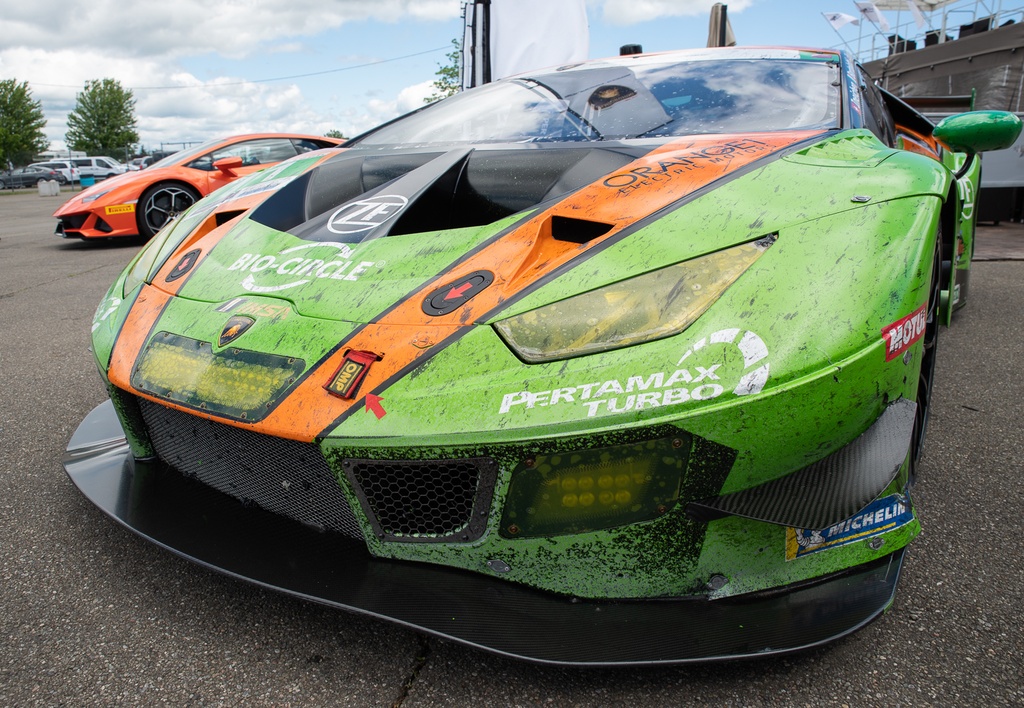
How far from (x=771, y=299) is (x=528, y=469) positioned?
485mm

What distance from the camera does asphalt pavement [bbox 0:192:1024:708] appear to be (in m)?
1.23

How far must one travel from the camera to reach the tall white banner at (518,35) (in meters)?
6.43

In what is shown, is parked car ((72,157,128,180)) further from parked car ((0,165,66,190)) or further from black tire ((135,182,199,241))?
black tire ((135,182,199,241))

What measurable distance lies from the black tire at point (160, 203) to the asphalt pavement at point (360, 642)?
5902 mm

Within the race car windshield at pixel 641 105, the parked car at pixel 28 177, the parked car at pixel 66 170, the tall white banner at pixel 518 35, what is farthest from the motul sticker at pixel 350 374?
the parked car at pixel 66 170

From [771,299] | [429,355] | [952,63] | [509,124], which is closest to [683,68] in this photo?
[509,124]

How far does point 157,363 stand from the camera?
151cm

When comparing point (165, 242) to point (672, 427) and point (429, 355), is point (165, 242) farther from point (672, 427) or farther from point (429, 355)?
point (672, 427)

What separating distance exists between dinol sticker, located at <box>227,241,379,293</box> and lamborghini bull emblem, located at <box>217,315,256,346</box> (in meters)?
0.11

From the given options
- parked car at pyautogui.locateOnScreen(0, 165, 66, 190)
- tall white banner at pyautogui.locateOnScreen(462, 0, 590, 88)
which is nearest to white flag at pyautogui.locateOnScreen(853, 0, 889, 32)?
tall white banner at pyautogui.locateOnScreen(462, 0, 590, 88)

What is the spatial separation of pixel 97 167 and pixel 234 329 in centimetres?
4313

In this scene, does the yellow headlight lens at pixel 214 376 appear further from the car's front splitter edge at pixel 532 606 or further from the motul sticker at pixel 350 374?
the car's front splitter edge at pixel 532 606

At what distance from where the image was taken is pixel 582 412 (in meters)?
1.14

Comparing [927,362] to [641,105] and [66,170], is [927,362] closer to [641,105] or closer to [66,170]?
[641,105]
